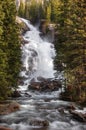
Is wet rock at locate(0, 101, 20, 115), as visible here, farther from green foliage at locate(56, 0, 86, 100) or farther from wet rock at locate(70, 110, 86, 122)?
green foliage at locate(56, 0, 86, 100)

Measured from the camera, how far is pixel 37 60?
63.4 m

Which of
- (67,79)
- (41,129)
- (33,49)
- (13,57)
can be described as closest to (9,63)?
(13,57)

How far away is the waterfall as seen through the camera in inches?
2344

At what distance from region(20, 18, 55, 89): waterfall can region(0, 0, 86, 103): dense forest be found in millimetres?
16097

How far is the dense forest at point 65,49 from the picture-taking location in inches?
1390

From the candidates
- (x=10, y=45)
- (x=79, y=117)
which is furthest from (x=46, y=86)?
(x=79, y=117)

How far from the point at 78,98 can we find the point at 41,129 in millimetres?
12898

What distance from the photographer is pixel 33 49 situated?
217 ft

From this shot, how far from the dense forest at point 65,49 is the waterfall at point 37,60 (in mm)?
16097

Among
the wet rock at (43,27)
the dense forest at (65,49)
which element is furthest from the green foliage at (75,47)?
the wet rock at (43,27)

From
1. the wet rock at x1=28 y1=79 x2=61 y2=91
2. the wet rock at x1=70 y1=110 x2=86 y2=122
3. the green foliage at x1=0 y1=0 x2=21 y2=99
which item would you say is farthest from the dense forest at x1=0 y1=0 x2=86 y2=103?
the wet rock at x1=70 y1=110 x2=86 y2=122

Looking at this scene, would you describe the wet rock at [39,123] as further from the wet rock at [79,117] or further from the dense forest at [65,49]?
the dense forest at [65,49]

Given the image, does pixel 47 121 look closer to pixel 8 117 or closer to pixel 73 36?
pixel 8 117

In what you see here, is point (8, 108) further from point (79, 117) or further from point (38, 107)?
point (79, 117)
